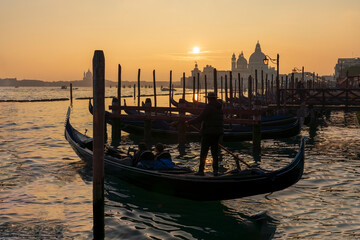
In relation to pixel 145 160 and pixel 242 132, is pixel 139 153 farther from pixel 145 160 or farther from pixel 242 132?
pixel 242 132

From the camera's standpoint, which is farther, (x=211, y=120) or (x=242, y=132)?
(x=242, y=132)

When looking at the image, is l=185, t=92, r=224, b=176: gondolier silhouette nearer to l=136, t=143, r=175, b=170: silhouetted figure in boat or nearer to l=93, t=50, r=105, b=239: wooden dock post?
l=136, t=143, r=175, b=170: silhouetted figure in boat

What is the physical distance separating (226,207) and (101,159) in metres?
2.52

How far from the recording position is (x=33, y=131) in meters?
20.7

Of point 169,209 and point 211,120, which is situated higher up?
point 211,120

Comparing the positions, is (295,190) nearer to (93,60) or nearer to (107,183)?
(107,183)

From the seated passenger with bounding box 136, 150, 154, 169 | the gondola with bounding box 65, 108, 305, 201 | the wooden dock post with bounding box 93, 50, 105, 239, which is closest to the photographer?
the wooden dock post with bounding box 93, 50, 105, 239

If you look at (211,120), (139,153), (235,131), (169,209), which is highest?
(211,120)

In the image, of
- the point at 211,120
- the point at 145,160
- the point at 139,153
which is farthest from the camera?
the point at 139,153

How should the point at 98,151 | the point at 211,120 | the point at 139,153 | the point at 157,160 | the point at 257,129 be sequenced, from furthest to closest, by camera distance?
the point at 257,129 < the point at 139,153 < the point at 157,160 < the point at 211,120 < the point at 98,151

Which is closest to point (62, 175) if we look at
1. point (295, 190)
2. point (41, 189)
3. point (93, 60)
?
point (41, 189)

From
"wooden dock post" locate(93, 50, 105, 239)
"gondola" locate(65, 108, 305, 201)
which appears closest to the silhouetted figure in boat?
"gondola" locate(65, 108, 305, 201)

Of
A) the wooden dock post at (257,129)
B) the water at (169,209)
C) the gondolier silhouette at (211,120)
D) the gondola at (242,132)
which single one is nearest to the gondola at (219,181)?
the water at (169,209)

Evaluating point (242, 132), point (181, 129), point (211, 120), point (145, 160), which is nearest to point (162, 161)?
point (145, 160)
